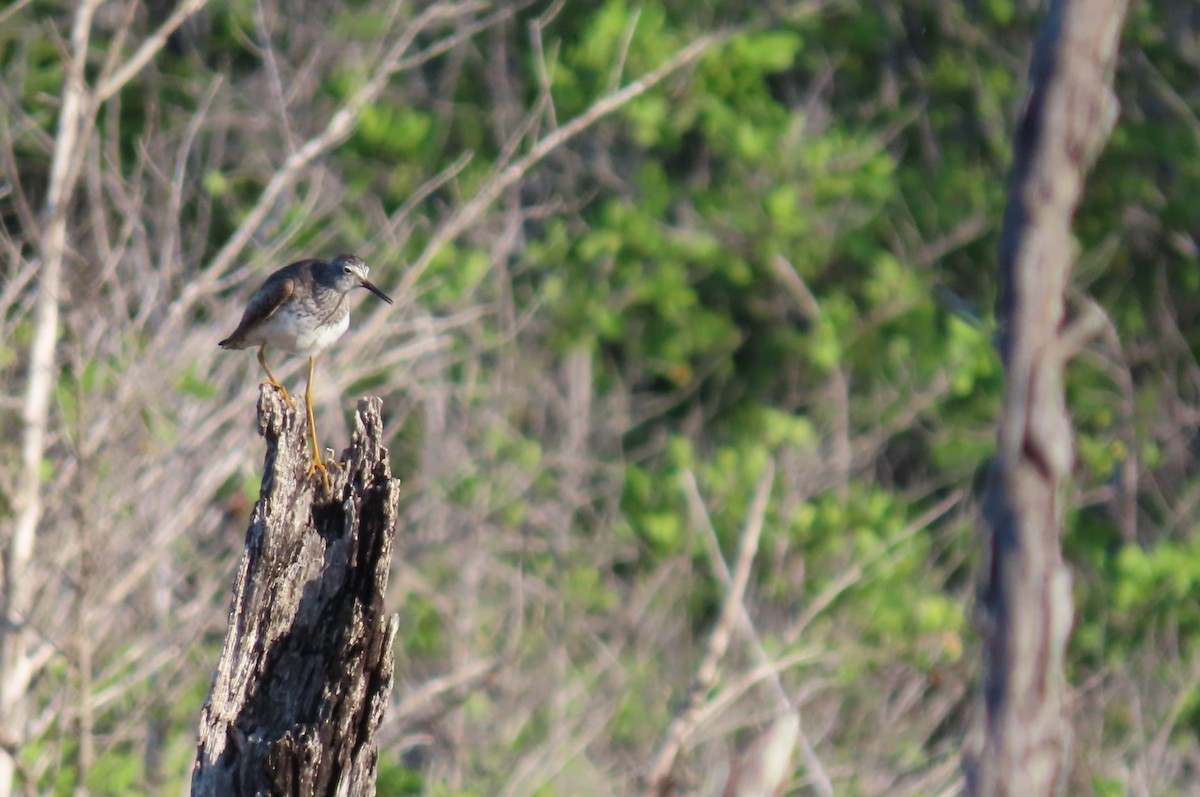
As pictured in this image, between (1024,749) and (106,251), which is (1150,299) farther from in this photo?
(106,251)

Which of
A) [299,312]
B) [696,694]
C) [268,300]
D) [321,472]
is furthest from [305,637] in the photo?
[696,694]

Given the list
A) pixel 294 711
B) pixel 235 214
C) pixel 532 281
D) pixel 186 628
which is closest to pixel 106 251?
pixel 186 628

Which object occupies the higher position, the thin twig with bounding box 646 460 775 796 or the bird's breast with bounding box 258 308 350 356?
the bird's breast with bounding box 258 308 350 356

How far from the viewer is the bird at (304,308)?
6.01 metres

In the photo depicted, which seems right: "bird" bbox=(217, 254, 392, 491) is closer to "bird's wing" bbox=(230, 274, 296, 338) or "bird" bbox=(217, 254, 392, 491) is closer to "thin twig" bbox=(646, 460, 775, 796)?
"bird's wing" bbox=(230, 274, 296, 338)

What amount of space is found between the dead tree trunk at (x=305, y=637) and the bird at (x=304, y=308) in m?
1.54

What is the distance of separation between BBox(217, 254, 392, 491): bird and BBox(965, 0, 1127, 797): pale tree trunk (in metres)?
3.47

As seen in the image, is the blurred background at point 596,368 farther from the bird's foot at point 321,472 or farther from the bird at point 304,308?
the bird's foot at point 321,472

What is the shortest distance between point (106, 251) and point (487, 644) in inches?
175

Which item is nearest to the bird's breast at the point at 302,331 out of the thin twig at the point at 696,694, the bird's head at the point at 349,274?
the bird's head at the point at 349,274

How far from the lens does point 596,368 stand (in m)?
14.7

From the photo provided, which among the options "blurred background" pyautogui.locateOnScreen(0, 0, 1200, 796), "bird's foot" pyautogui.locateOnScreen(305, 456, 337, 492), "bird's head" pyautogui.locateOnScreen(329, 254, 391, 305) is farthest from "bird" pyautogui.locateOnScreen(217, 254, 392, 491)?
"blurred background" pyautogui.locateOnScreen(0, 0, 1200, 796)

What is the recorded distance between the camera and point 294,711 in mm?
4246

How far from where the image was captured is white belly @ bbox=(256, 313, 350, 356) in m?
5.97
